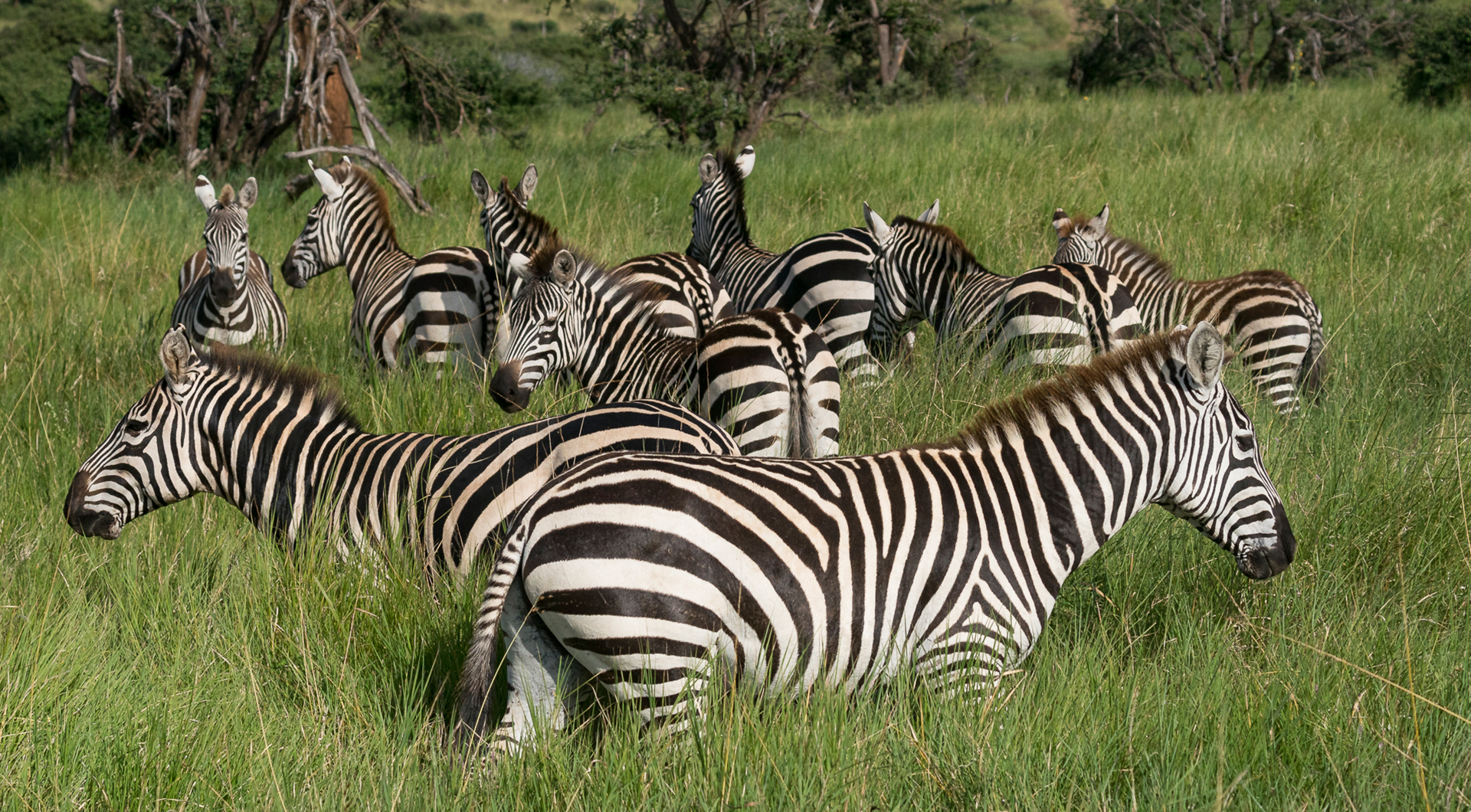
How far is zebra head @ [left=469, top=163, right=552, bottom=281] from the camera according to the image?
6641mm

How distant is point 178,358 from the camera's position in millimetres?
3807

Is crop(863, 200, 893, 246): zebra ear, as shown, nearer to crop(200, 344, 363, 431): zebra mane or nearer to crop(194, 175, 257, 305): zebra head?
crop(200, 344, 363, 431): zebra mane

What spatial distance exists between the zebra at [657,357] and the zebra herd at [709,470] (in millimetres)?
14

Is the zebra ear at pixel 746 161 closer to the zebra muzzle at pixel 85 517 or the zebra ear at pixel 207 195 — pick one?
the zebra ear at pixel 207 195

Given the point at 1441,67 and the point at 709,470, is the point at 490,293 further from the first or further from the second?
the point at 1441,67

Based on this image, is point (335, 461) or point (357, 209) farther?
point (357, 209)

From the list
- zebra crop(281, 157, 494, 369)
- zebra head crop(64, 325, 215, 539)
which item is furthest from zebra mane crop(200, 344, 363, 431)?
zebra crop(281, 157, 494, 369)

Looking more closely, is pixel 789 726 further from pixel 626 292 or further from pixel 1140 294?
pixel 1140 294

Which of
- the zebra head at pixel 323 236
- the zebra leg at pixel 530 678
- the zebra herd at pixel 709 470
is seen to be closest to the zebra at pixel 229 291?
the zebra herd at pixel 709 470

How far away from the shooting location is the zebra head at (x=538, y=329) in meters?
5.10

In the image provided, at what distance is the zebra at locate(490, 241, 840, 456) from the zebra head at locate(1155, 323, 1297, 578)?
Result: 5.99 feet

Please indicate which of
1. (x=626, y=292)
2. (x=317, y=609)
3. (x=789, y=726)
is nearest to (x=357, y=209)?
(x=626, y=292)

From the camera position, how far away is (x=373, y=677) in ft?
10.5

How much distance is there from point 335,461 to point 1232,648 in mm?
3045
